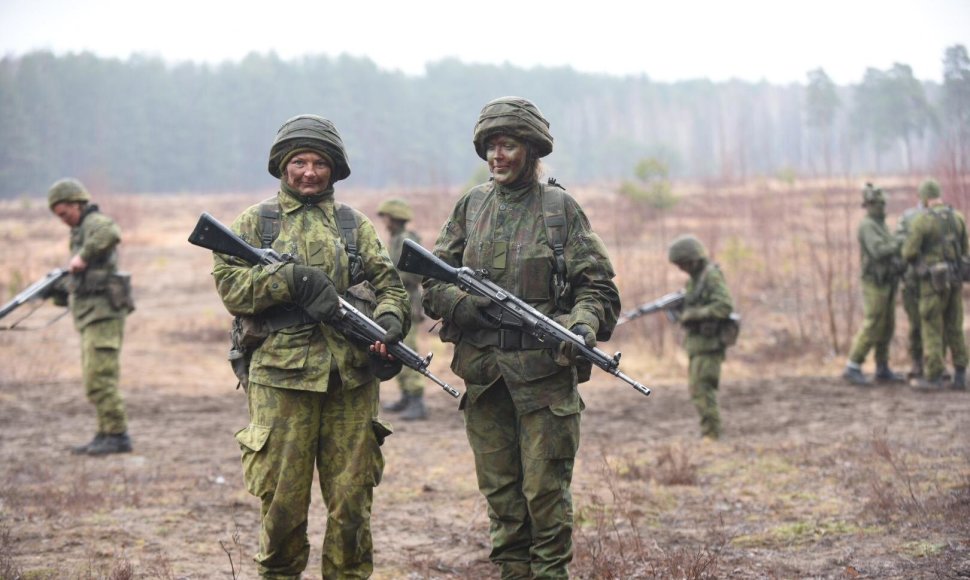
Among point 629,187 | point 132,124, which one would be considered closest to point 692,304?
point 629,187

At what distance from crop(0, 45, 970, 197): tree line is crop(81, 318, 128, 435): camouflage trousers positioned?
22.8 metres

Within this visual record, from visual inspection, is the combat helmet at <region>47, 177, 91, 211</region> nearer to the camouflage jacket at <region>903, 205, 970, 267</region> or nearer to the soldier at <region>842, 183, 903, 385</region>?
the soldier at <region>842, 183, 903, 385</region>

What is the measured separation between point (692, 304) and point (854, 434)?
193cm

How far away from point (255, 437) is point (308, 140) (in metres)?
1.28

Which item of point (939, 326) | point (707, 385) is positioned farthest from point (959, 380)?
point (707, 385)

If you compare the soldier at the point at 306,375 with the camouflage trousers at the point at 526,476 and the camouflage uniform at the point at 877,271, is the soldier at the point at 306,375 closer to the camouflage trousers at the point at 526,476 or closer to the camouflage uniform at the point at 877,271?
the camouflage trousers at the point at 526,476

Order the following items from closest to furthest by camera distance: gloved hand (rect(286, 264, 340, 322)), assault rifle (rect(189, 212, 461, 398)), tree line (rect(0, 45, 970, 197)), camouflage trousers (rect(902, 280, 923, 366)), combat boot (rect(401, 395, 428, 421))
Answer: gloved hand (rect(286, 264, 340, 322))
assault rifle (rect(189, 212, 461, 398))
combat boot (rect(401, 395, 428, 421))
camouflage trousers (rect(902, 280, 923, 366))
tree line (rect(0, 45, 970, 197))

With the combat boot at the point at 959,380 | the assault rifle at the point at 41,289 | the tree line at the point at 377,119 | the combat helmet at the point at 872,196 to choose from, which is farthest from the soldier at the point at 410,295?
the tree line at the point at 377,119

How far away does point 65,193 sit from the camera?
8055mm

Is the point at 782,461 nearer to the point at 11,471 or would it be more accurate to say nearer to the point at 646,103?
the point at 11,471

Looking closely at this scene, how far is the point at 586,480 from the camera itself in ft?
24.3

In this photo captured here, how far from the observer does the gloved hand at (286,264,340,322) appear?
3930 mm

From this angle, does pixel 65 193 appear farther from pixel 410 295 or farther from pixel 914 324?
pixel 914 324

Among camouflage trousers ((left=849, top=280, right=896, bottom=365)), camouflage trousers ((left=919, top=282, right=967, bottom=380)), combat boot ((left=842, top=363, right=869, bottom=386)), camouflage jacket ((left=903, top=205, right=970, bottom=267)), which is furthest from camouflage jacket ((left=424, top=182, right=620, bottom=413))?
combat boot ((left=842, top=363, right=869, bottom=386))
